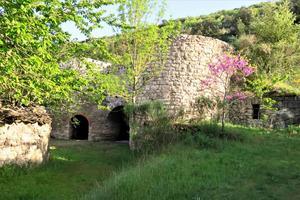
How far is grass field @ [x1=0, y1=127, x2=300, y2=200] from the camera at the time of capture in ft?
21.3

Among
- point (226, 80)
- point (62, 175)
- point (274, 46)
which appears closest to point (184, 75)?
point (226, 80)

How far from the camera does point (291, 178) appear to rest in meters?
7.29

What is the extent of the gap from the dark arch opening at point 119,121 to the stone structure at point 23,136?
8.48 m

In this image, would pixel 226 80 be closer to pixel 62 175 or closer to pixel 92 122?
pixel 62 175

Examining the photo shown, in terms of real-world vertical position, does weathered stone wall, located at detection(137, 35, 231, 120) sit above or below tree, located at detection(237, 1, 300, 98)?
below

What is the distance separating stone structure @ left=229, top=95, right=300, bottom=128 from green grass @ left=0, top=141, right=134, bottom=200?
7.52 m

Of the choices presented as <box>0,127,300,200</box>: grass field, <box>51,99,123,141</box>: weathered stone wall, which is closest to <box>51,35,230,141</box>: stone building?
<box>51,99,123,141</box>: weathered stone wall

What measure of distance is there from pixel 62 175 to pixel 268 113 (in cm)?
1137

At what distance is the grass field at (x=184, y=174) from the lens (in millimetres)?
6492

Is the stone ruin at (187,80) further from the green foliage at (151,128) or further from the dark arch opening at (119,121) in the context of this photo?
the dark arch opening at (119,121)

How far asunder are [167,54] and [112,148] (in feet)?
17.0

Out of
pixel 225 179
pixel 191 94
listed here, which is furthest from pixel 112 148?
pixel 225 179

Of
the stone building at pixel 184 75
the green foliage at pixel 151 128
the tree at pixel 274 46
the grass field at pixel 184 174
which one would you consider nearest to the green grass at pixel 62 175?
the grass field at pixel 184 174

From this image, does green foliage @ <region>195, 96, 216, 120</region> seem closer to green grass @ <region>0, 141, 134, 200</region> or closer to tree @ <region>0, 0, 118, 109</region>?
green grass @ <region>0, 141, 134, 200</region>
